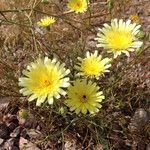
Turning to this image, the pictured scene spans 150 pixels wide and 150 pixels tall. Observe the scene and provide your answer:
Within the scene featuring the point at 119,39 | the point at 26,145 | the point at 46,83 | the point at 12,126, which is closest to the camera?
the point at 46,83

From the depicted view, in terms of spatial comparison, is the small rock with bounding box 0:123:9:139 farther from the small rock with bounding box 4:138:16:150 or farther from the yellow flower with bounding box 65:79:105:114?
the yellow flower with bounding box 65:79:105:114

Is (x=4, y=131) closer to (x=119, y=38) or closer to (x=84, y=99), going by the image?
(x=84, y=99)

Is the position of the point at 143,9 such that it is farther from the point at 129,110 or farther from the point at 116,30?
the point at 116,30

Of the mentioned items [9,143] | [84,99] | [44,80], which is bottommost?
[9,143]

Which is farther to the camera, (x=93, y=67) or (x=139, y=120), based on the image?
(x=139, y=120)

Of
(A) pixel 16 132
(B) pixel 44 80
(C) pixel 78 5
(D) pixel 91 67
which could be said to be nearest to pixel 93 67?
(D) pixel 91 67

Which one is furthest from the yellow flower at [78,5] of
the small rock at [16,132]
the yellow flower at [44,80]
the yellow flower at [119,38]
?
the yellow flower at [44,80]

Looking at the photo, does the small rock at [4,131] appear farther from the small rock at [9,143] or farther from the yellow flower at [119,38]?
the yellow flower at [119,38]

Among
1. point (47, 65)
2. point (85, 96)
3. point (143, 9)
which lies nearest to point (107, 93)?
point (85, 96)
